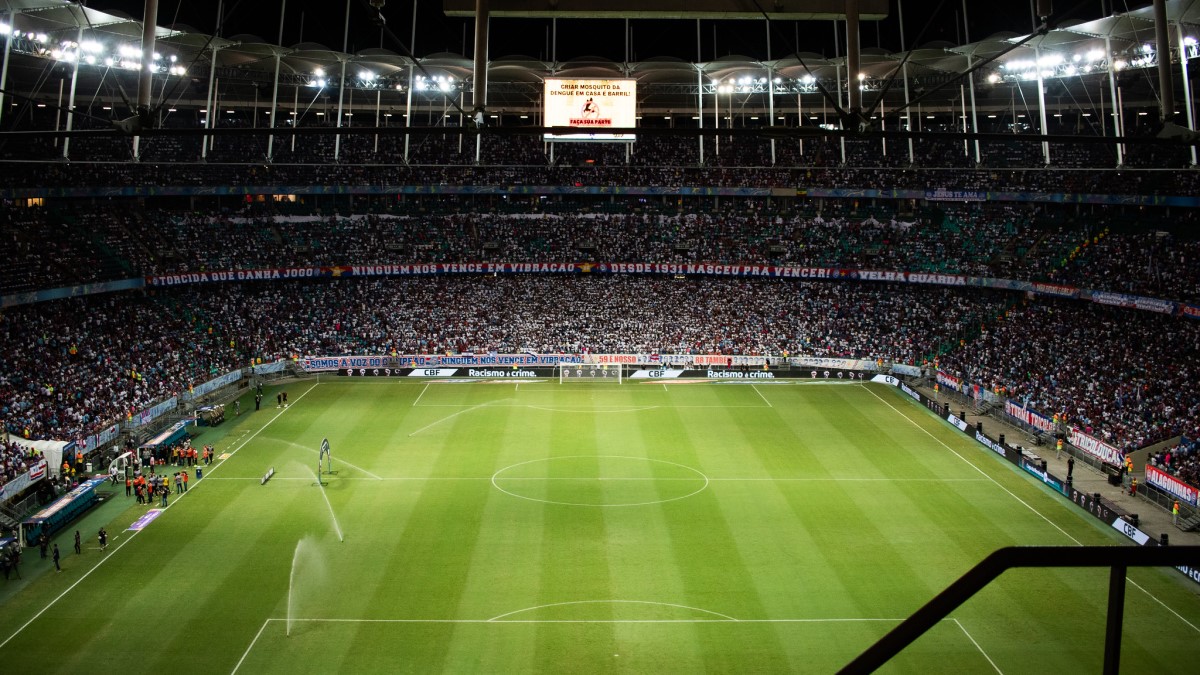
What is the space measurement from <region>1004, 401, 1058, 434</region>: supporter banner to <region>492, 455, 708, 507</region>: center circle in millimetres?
16362

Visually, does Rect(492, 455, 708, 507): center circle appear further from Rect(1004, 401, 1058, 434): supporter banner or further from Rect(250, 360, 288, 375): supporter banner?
Rect(250, 360, 288, 375): supporter banner

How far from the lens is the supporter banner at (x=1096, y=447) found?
38.0 meters

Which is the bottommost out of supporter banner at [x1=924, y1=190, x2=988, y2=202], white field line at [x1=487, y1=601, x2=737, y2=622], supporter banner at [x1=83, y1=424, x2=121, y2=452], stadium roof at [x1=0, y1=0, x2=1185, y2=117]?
white field line at [x1=487, y1=601, x2=737, y2=622]

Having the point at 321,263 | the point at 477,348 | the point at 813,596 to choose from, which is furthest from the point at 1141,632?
the point at 321,263

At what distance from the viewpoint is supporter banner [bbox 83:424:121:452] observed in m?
39.2

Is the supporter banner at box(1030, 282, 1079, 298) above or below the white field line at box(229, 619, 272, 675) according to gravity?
above

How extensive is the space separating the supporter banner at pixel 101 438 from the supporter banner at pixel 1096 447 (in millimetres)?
40350

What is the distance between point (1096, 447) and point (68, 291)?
49.6m

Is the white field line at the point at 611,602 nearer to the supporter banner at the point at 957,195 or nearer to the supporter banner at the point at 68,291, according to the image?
the supporter banner at the point at 68,291

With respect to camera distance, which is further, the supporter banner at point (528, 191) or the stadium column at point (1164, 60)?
the supporter banner at point (528, 191)

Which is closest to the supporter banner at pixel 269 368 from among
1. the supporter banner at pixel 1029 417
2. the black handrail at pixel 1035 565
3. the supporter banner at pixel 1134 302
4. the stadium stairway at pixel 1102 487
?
the stadium stairway at pixel 1102 487

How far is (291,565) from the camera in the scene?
96.7 feet

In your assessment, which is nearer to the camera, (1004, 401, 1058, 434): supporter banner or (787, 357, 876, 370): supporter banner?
(1004, 401, 1058, 434): supporter banner

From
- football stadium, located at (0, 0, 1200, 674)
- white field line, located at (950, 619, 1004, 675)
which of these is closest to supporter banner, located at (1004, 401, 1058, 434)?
football stadium, located at (0, 0, 1200, 674)
